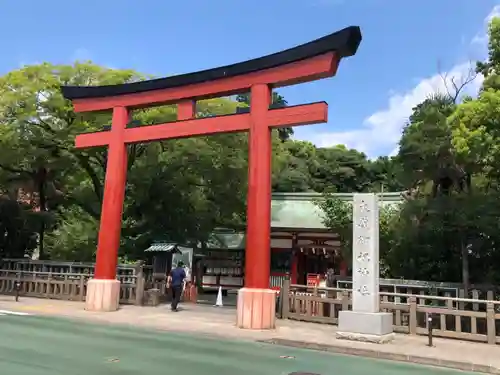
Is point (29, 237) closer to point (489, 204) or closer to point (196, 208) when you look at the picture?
point (196, 208)

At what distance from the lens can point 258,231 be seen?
46.4 feet

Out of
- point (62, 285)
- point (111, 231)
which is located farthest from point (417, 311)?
point (62, 285)

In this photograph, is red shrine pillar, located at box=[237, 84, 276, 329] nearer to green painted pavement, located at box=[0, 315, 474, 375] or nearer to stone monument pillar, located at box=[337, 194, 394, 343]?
green painted pavement, located at box=[0, 315, 474, 375]

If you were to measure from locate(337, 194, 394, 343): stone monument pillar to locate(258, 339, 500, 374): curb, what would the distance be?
135 centimetres

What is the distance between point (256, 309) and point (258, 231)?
218 centimetres

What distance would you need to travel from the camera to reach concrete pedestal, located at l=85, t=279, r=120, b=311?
→ 1683 centimetres

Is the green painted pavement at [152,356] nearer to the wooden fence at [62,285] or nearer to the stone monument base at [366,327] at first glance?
the stone monument base at [366,327]

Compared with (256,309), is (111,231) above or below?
above

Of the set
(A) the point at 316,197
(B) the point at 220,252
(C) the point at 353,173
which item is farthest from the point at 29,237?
(C) the point at 353,173

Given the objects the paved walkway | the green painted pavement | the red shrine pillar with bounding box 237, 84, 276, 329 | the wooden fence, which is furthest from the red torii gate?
the green painted pavement

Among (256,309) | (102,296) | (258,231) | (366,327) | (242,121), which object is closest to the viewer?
(366,327)

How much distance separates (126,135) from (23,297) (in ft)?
29.4

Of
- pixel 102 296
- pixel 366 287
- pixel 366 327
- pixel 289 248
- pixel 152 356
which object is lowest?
pixel 152 356

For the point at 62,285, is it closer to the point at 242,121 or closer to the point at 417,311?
the point at 242,121
